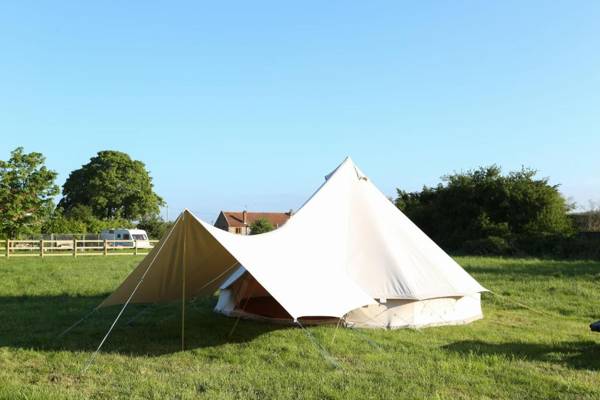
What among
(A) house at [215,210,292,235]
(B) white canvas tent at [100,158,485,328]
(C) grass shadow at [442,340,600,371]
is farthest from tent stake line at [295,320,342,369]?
(A) house at [215,210,292,235]

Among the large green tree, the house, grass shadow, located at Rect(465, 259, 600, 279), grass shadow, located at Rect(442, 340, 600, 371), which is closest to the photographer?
grass shadow, located at Rect(442, 340, 600, 371)

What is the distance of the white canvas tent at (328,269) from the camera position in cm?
680

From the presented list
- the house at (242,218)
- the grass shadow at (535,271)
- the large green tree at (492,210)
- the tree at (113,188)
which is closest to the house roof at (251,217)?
the house at (242,218)

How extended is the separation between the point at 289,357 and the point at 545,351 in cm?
284

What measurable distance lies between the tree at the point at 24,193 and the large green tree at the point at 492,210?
58.6 feet

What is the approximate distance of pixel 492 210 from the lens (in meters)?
26.4

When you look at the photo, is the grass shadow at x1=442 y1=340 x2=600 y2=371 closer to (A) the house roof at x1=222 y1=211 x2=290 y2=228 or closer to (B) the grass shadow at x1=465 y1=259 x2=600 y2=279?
(B) the grass shadow at x1=465 y1=259 x2=600 y2=279

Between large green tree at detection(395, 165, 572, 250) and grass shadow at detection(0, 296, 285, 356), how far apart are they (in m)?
18.2

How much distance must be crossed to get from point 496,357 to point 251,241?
325cm

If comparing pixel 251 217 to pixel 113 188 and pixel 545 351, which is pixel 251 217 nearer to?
pixel 113 188

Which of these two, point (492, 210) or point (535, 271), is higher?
point (492, 210)

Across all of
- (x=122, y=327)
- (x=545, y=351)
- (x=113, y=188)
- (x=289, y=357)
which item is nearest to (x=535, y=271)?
(x=545, y=351)

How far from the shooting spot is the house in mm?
54781

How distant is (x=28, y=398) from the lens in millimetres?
4441
